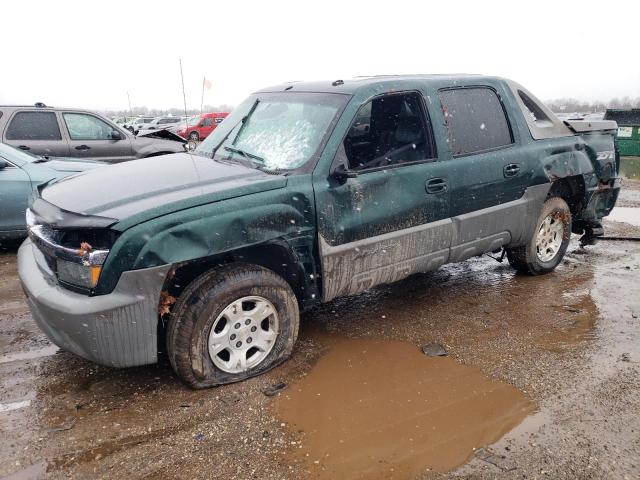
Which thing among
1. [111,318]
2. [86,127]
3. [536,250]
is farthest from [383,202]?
[86,127]

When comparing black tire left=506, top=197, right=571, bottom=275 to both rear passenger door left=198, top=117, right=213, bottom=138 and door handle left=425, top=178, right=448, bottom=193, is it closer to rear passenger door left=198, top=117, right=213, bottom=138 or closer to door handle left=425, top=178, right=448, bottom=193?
door handle left=425, top=178, right=448, bottom=193

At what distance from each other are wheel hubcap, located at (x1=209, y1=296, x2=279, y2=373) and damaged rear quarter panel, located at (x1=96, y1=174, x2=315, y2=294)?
1.33 feet

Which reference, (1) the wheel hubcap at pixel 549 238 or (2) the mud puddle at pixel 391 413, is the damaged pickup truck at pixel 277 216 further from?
(2) the mud puddle at pixel 391 413

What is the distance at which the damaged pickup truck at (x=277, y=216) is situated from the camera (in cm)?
275

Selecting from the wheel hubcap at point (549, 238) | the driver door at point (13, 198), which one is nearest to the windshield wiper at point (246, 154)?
the wheel hubcap at point (549, 238)

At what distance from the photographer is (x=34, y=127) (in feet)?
26.2

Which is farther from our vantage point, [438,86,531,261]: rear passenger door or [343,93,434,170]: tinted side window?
[438,86,531,261]: rear passenger door

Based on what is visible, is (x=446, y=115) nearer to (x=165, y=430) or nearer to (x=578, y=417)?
(x=578, y=417)

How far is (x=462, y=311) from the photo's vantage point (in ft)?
14.1

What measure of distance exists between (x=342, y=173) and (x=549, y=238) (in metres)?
2.82

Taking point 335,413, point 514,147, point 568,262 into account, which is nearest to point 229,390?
point 335,413

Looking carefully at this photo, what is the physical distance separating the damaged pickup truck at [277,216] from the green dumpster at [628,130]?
12.4 meters

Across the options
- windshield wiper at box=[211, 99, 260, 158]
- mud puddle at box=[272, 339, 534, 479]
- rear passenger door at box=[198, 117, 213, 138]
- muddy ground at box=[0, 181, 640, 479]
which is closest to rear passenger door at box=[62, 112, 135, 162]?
muddy ground at box=[0, 181, 640, 479]

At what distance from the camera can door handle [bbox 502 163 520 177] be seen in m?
4.27
